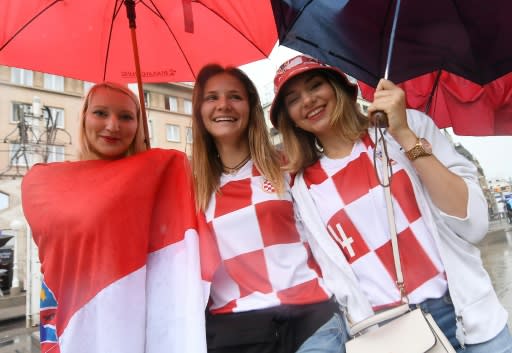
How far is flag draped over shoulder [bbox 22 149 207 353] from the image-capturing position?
66.6 inches

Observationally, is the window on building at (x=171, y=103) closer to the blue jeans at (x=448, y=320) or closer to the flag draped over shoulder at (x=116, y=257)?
the flag draped over shoulder at (x=116, y=257)

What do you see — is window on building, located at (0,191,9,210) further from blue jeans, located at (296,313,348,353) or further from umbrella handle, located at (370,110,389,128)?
umbrella handle, located at (370,110,389,128)

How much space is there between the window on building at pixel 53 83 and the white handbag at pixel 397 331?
21718 millimetres

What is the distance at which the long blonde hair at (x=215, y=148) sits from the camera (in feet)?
6.52

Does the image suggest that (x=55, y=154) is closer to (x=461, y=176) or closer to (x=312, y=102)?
(x=312, y=102)

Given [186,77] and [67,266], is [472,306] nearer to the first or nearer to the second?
[67,266]

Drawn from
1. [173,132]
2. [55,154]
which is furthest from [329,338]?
[173,132]

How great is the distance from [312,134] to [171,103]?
75.6 feet

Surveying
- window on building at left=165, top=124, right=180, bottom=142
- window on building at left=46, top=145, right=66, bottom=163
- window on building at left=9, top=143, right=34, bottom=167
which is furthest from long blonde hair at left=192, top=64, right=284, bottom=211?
window on building at left=165, top=124, right=180, bottom=142

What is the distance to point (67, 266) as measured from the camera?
168cm

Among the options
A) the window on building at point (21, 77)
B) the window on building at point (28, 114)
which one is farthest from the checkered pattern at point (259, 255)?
the window on building at point (21, 77)

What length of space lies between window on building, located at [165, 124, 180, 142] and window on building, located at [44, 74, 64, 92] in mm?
6609

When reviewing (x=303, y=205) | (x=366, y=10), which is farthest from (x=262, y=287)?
(x=366, y=10)

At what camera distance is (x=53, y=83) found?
19.4m
